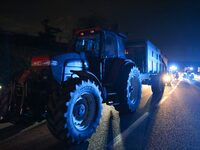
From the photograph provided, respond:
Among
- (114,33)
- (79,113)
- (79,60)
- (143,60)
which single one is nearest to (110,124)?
(79,113)

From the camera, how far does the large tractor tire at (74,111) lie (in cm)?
473

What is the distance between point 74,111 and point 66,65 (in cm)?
123

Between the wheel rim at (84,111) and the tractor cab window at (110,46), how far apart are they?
191cm

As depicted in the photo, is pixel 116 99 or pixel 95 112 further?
pixel 116 99

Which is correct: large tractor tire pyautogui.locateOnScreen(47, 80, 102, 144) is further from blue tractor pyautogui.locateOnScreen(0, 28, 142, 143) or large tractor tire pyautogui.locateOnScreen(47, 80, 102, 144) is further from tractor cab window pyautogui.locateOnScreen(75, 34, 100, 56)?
tractor cab window pyautogui.locateOnScreen(75, 34, 100, 56)

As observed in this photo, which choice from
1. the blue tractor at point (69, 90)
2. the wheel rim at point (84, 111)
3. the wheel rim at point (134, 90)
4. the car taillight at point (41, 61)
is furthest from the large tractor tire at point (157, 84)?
the car taillight at point (41, 61)

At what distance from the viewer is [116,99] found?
24.9 feet

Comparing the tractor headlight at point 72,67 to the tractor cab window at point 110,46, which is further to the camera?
the tractor cab window at point 110,46

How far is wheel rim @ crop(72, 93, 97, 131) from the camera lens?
543 centimetres

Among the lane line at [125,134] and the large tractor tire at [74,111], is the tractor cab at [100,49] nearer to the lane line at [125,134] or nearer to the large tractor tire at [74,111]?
the large tractor tire at [74,111]

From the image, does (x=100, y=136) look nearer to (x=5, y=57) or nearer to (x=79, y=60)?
(x=79, y=60)

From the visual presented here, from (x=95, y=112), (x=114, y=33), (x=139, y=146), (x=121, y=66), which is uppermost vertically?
(x=114, y=33)

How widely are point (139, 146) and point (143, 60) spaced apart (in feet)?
23.0

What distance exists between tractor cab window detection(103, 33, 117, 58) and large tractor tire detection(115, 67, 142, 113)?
802mm
